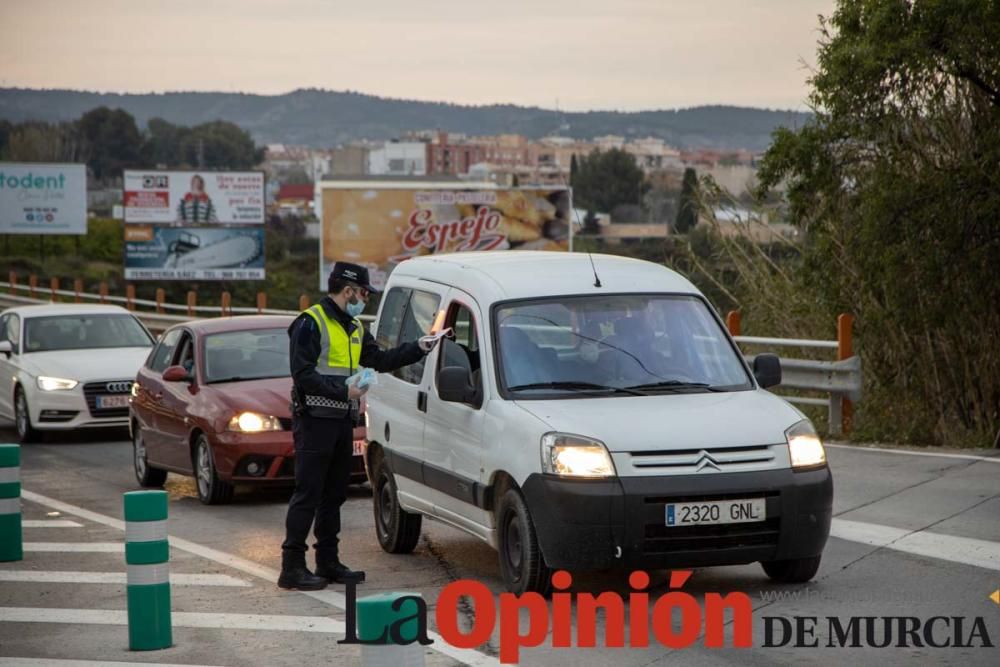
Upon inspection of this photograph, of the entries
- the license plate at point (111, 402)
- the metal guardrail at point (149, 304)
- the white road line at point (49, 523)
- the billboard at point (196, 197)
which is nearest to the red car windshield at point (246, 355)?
the white road line at point (49, 523)

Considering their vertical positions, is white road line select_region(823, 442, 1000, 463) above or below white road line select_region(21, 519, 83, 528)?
above

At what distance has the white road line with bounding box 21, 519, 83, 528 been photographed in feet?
41.4

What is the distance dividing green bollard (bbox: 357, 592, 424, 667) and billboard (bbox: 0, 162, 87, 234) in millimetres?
66069

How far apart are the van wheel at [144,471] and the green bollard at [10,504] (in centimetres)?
394

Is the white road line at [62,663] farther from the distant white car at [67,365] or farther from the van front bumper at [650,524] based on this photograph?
the distant white car at [67,365]

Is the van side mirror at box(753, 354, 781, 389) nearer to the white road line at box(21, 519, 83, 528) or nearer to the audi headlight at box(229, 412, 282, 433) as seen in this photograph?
the audi headlight at box(229, 412, 282, 433)

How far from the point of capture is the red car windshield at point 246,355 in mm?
14227

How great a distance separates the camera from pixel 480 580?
942cm

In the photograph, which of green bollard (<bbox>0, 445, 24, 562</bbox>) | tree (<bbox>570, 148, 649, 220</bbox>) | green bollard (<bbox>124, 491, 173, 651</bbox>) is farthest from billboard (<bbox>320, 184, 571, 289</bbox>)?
tree (<bbox>570, 148, 649, 220</bbox>)

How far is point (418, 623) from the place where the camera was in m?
5.55

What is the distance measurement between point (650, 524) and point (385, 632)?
2.99m

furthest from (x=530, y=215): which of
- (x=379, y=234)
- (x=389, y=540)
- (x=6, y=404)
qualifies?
(x=389, y=540)

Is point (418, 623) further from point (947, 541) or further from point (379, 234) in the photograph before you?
point (379, 234)

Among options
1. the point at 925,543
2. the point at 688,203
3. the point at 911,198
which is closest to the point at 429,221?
the point at 688,203
